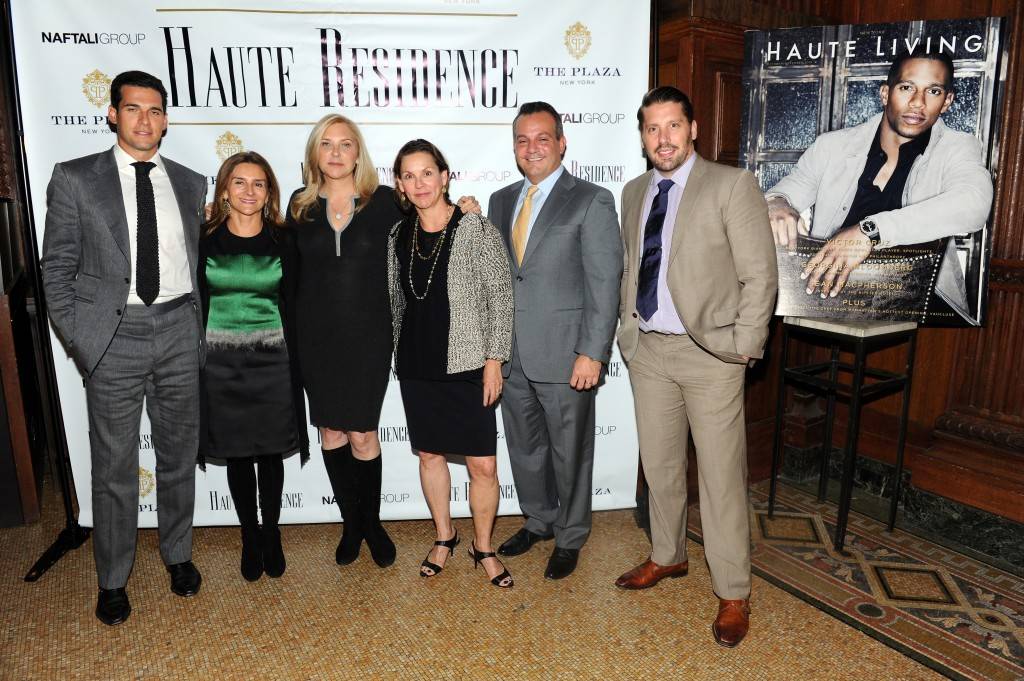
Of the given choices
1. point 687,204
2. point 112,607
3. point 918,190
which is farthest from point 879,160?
point 112,607

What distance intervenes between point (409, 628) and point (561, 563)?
2.33 feet

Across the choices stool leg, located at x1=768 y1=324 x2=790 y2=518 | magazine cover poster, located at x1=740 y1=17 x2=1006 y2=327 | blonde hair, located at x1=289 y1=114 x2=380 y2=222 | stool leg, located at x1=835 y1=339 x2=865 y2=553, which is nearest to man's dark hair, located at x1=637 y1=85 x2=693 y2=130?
magazine cover poster, located at x1=740 y1=17 x2=1006 y2=327

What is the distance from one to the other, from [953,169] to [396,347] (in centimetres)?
239

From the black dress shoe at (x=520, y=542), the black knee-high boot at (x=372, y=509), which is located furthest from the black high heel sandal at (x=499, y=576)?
the black knee-high boot at (x=372, y=509)

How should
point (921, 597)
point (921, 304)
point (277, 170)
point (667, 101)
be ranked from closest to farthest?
point (667, 101), point (921, 597), point (921, 304), point (277, 170)

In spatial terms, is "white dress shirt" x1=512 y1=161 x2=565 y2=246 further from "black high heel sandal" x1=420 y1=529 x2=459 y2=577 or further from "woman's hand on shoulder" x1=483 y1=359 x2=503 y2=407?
"black high heel sandal" x1=420 y1=529 x2=459 y2=577

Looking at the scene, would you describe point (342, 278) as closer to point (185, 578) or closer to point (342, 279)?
point (342, 279)

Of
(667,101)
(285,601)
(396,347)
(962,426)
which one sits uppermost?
(667,101)

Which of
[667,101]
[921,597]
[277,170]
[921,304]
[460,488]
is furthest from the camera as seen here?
[460,488]

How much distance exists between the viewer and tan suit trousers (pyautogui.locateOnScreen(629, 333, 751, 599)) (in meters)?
2.51

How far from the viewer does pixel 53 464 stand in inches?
163

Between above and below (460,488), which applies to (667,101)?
above

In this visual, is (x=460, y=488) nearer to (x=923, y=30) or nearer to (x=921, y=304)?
(x=921, y=304)

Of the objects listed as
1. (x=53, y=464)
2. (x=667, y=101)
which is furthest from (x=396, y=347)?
(x=53, y=464)
